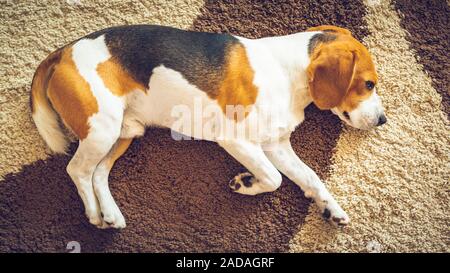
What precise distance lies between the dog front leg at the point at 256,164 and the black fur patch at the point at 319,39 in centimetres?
52

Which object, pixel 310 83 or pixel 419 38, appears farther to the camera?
pixel 419 38

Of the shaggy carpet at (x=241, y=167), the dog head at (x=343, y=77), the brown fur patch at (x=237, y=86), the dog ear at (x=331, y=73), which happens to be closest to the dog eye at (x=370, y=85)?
the dog head at (x=343, y=77)

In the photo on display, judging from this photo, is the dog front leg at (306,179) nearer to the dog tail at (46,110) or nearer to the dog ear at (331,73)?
the dog ear at (331,73)

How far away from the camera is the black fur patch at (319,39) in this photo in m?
2.01

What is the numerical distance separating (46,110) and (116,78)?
0.42 metres

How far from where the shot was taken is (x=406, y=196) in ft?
7.60

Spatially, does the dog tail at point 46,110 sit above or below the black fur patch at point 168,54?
below

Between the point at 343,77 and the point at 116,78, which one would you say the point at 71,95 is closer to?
the point at 116,78

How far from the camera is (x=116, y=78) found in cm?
196

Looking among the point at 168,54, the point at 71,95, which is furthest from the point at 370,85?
the point at 71,95
